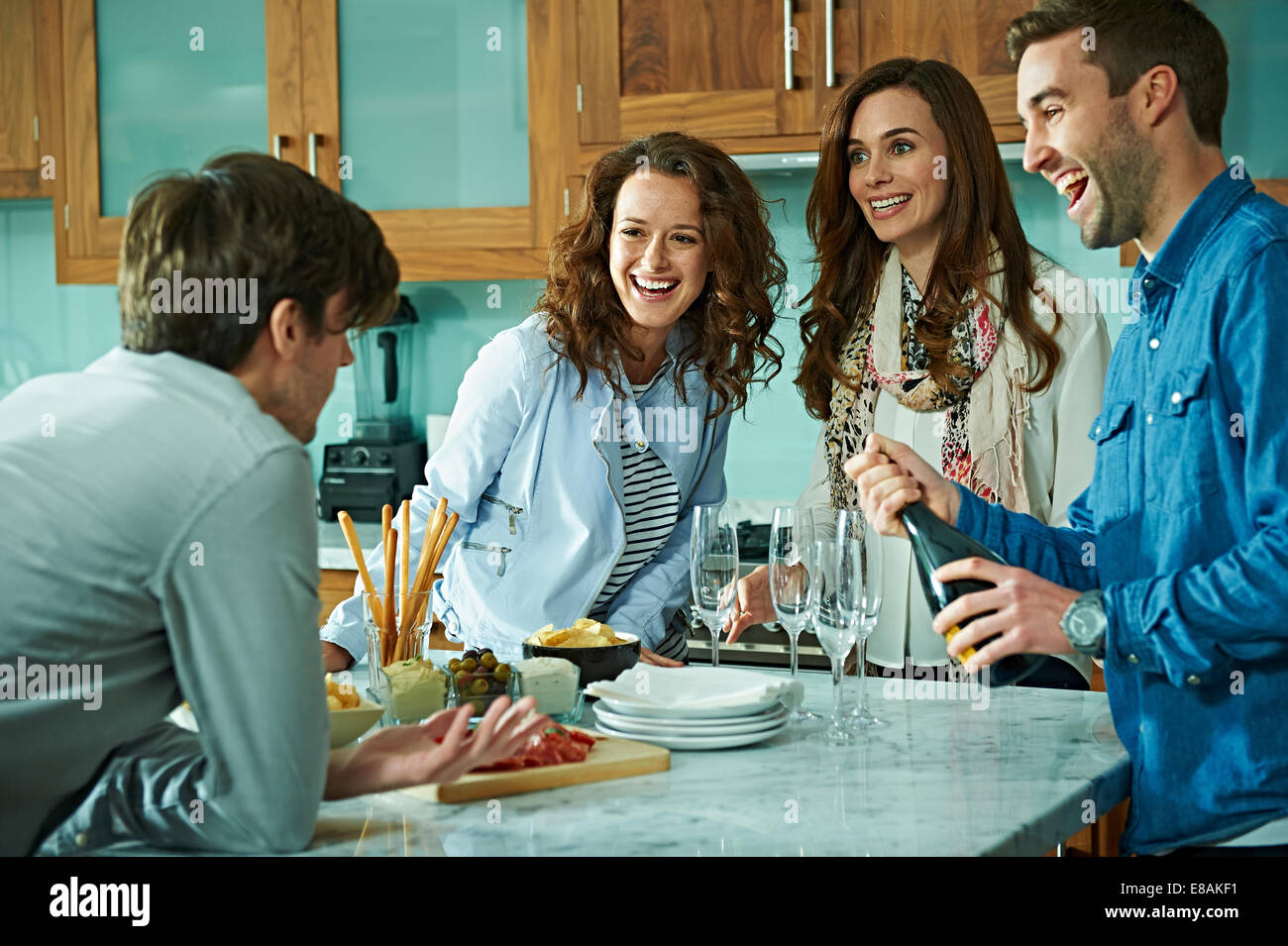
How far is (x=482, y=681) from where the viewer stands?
1353 mm

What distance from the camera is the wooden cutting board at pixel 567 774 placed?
1209 mm

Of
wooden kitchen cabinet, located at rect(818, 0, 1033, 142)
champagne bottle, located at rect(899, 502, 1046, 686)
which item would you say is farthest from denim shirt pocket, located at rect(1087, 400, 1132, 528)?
wooden kitchen cabinet, located at rect(818, 0, 1033, 142)

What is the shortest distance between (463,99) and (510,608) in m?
1.77

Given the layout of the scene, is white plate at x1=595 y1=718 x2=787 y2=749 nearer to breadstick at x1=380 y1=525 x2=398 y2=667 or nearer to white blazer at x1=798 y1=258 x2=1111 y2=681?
breadstick at x1=380 y1=525 x2=398 y2=667

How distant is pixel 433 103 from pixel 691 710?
7.97ft

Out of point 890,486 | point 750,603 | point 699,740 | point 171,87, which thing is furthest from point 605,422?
point 171,87

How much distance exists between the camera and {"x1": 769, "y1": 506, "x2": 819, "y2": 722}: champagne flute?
1411 mm

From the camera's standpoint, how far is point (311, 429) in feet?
3.87

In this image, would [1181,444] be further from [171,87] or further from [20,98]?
[20,98]

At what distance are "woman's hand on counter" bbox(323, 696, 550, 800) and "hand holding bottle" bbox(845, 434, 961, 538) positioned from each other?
501mm

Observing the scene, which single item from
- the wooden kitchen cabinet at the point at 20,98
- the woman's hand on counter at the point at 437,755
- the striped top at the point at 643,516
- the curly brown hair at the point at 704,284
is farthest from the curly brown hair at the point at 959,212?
the wooden kitchen cabinet at the point at 20,98

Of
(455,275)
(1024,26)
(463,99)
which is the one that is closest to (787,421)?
(455,275)

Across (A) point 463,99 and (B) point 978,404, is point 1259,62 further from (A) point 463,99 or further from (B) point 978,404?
(A) point 463,99

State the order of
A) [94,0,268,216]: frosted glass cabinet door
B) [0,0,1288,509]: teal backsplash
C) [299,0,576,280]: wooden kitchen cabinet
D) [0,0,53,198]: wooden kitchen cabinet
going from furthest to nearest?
[0,0,53,198]: wooden kitchen cabinet → [94,0,268,216]: frosted glass cabinet door → [299,0,576,280]: wooden kitchen cabinet → [0,0,1288,509]: teal backsplash
